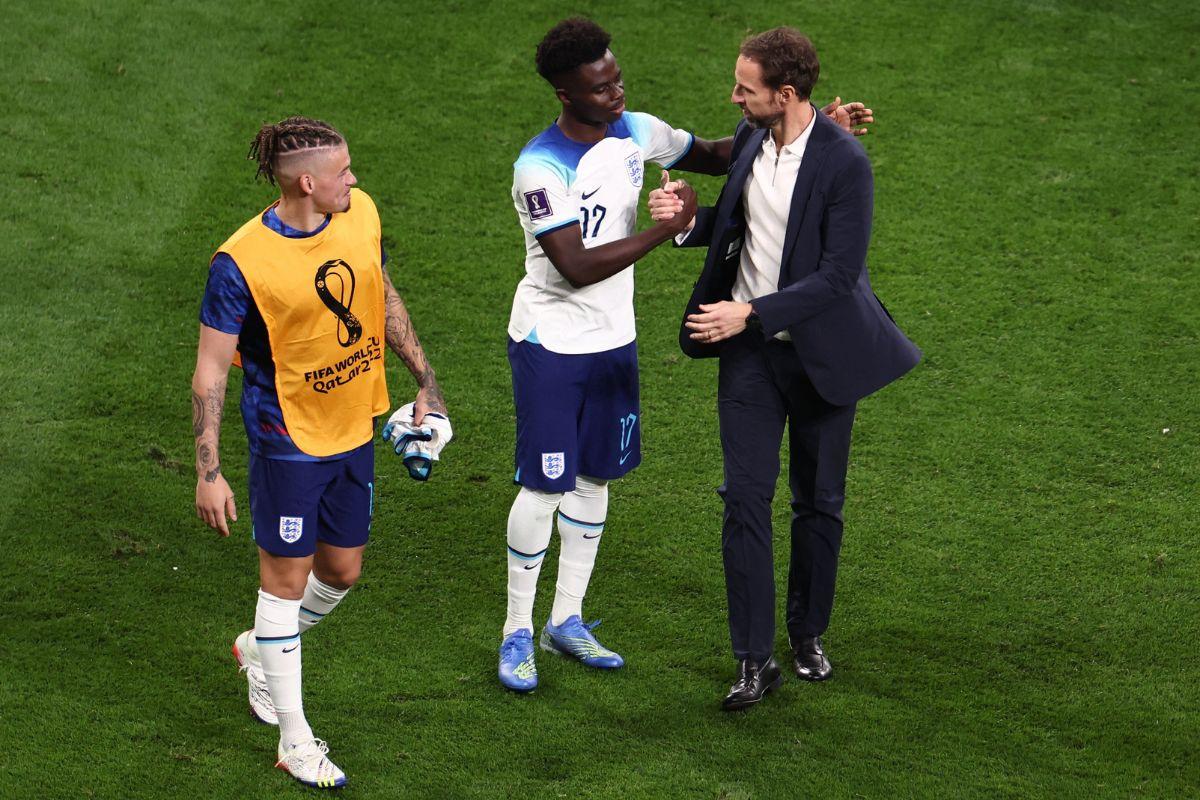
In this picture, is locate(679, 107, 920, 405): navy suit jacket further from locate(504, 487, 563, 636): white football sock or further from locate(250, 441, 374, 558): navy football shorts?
locate(250, 441, 374, 558): navy football shorts

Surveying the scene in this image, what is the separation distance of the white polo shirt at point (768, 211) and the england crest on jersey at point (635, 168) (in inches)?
12.8

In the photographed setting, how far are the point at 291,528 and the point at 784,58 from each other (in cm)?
179

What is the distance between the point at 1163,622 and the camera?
4895 mm

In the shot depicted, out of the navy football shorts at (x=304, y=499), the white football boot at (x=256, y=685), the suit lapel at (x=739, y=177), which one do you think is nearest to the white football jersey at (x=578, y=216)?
the suit lapel at (x=739, y=177)

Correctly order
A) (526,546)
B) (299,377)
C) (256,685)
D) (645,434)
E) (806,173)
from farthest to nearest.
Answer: (645,434) < (526,546) < (256,685) < (806,173) < (299,377)

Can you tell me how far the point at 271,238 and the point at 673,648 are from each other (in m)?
1.88

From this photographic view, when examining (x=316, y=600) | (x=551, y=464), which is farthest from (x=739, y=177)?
(x=316, y=600)

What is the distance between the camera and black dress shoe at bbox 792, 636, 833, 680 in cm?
461

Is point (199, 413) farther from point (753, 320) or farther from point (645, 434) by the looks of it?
point (645, 434)

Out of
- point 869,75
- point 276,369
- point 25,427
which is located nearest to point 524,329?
point 276,369

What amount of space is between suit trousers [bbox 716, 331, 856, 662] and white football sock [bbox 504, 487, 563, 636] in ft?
1.78

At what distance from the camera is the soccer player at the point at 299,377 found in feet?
12.3

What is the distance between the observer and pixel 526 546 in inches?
179

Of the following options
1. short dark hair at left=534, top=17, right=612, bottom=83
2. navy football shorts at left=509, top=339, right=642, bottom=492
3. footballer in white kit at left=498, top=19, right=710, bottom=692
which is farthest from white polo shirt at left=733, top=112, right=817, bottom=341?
short dark hair at left=534, top=17, right=612, bottom=83
